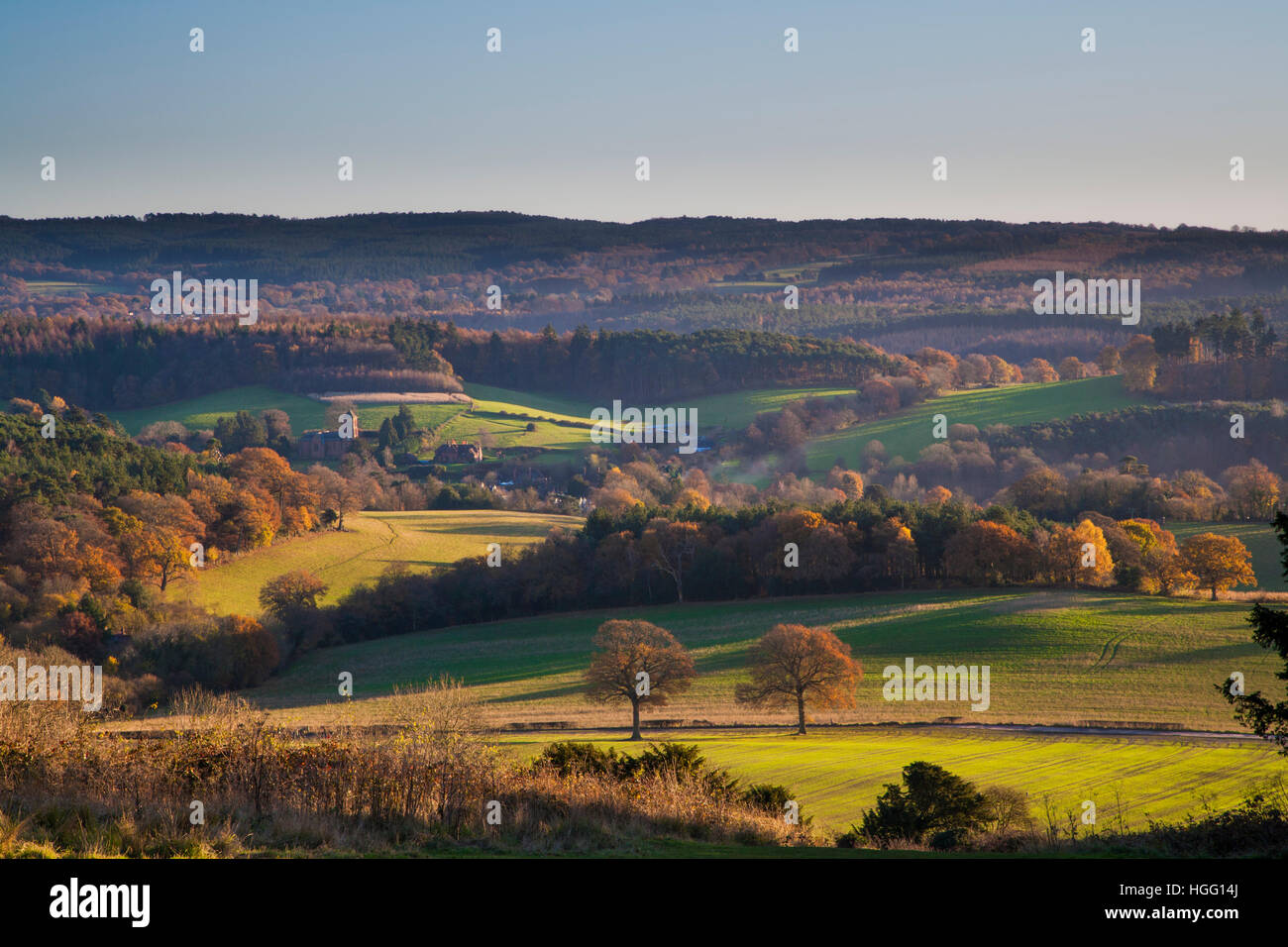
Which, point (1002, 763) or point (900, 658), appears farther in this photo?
point (900, 658)

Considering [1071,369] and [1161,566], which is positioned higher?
[1071,369]

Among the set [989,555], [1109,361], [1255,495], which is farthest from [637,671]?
[1109,361]

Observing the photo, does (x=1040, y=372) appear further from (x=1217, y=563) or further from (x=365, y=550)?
(x=365, y=550)

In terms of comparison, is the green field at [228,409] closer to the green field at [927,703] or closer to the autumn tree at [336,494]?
the autumn tree at [336,494]

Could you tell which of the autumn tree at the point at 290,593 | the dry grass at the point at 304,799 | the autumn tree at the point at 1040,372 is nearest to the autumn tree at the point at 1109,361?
the autumn tree at the point at 1040,372

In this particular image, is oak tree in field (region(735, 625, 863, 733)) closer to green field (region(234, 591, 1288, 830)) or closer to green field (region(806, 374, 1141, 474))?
green field (region(234, 591, 1288, 830))

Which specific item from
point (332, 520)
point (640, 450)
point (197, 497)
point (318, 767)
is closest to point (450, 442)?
point (640, 450)
